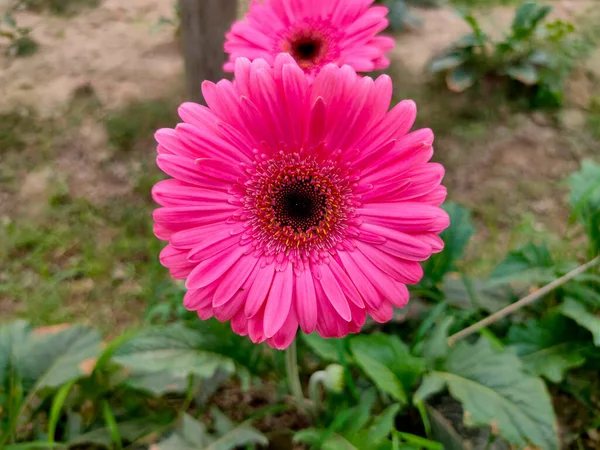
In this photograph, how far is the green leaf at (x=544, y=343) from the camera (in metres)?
1.58

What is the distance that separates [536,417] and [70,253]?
1.91 meters

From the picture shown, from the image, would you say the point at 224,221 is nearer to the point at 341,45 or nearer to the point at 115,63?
the point at 341,45

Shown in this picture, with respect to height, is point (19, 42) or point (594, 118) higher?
point (19, 42)

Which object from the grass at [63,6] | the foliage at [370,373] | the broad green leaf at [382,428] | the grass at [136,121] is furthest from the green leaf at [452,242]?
the grass at [63,6]

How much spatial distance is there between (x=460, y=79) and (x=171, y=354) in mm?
2193

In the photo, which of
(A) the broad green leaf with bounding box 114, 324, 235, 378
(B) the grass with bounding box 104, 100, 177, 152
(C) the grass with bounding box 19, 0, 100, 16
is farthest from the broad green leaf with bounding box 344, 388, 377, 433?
(C) the grass with bounding box 19, 0, 100, 16

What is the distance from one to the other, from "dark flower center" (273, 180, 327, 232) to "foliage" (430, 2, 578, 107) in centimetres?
189

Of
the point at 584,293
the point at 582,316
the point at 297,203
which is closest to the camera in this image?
the point at 297,203

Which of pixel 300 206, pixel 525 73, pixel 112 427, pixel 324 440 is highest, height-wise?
pixel 300 206

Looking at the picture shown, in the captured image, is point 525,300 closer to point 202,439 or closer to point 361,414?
point 361,414

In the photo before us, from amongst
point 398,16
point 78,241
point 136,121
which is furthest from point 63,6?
point 398,16

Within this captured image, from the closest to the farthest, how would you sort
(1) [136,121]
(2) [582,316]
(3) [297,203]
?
(3) [297,203] < (2) [582,316] < (1) [136,121]

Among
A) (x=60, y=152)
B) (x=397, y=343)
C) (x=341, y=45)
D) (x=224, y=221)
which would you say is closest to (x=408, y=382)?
(x=397, y=343)

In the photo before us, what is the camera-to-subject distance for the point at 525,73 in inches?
110
